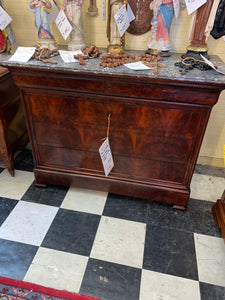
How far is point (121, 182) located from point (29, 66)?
849 mm

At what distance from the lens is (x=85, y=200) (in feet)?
5.08

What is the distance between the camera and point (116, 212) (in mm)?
1469

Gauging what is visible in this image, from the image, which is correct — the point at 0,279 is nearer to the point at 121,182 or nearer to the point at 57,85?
the point at 121,182

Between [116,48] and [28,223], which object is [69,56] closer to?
[116,48]

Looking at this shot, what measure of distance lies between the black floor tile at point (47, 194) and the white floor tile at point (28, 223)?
0.12ft

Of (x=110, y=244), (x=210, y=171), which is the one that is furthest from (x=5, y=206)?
(x=210, y=171)

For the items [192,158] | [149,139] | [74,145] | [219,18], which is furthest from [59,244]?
[219,18]

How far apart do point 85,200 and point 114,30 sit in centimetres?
106

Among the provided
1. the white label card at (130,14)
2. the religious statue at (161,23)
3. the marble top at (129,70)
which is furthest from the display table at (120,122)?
the white label card at (130,14)

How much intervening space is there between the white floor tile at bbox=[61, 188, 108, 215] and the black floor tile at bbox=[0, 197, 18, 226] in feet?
1.05

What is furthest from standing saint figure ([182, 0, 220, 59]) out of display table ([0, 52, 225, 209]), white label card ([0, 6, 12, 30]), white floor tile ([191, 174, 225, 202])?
white label card ([0, 6, 12, 30])

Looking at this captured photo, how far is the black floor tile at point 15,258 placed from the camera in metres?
1.13

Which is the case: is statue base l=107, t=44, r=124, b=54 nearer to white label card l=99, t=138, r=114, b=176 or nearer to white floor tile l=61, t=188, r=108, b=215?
white label card l=99, t=138, r=114, b=176

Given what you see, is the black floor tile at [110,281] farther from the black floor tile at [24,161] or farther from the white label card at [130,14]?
the white label card at [130,14]
